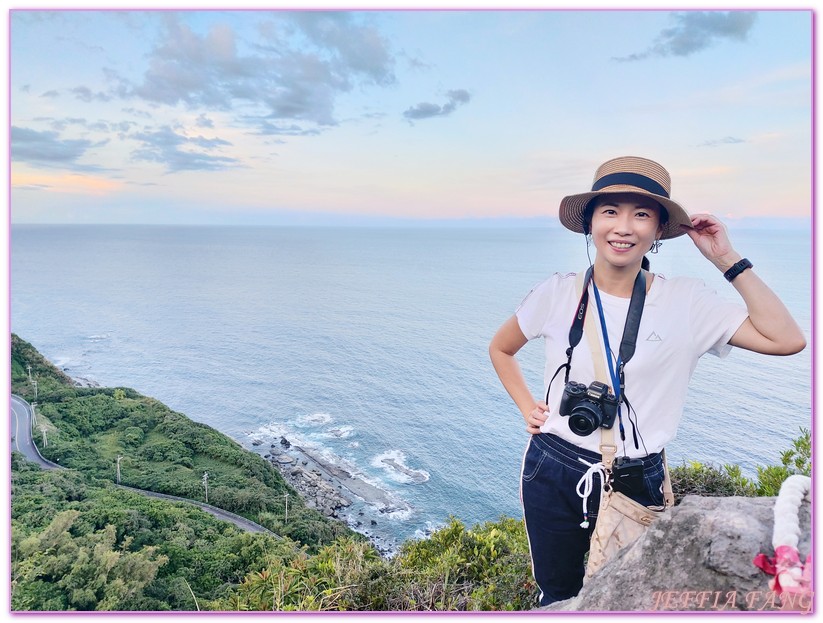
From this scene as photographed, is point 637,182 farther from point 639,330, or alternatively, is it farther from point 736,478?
point 736,478

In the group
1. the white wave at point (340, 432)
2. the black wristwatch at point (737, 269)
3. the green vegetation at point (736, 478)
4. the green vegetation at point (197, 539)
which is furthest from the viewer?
the white wave at point (340, 432)

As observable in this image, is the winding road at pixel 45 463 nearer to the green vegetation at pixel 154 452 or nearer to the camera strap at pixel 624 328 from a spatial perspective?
the green vegetation at pixel 154 452

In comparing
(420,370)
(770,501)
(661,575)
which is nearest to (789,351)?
(770,501)

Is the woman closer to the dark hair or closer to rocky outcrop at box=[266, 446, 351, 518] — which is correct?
the dark hair

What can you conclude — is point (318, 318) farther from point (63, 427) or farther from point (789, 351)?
point (789, 351)

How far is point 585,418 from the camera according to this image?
2.06 metres

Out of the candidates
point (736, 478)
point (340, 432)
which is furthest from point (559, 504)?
point (340, 432)

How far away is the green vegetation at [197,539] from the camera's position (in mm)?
3477

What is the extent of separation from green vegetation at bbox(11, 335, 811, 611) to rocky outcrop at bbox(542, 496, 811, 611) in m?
1.33

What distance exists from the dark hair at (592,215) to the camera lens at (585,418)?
67cm

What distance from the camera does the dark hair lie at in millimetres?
2129

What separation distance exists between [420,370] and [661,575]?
31904 millimetres

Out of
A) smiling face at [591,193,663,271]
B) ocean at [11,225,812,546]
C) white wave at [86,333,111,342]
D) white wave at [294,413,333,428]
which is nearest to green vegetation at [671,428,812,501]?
ocean at [11,225,812,546]

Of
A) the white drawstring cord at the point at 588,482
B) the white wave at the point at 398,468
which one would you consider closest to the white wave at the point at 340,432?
the white wave at the point at 398,468
